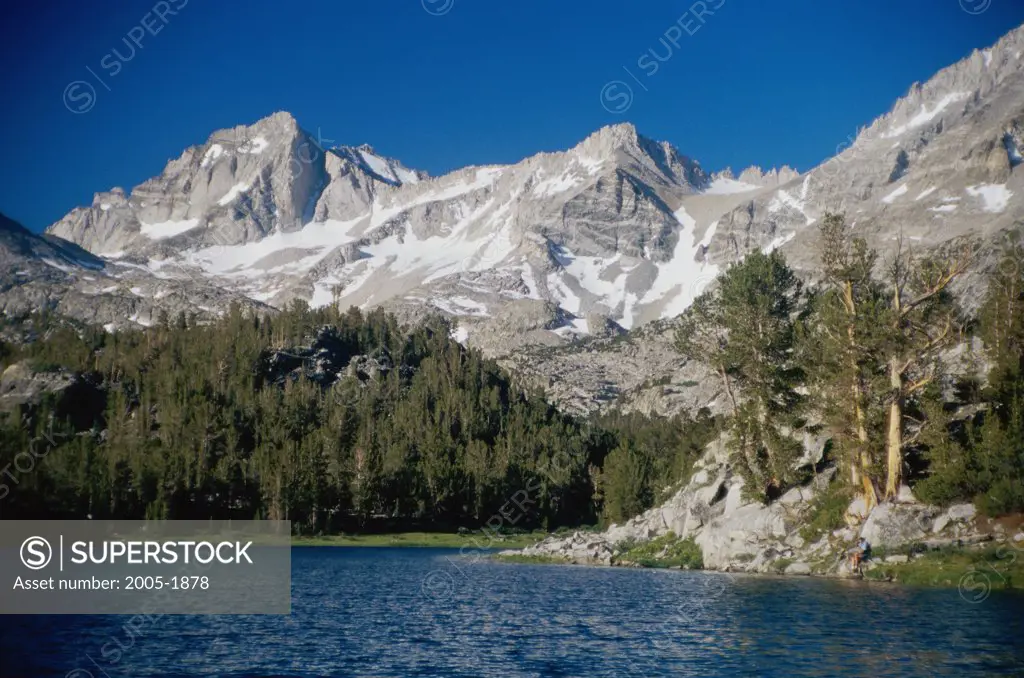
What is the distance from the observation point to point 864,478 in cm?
5922

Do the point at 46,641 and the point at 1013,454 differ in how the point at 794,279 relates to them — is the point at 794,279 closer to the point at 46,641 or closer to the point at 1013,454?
the point at 1013,454

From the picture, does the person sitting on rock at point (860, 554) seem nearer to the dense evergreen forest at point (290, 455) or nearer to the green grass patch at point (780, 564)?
the green grass patch at point (780, 564)

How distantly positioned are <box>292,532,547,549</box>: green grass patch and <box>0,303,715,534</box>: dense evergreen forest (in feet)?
19.1

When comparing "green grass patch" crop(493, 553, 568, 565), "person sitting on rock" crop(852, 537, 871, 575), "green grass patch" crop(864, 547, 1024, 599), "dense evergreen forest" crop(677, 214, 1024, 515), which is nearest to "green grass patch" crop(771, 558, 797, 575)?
"person sitting on rock" crop(852, 537, 871, 575)

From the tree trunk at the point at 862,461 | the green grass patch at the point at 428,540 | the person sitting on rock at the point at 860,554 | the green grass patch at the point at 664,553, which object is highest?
the tree trunk at the point at 862,461

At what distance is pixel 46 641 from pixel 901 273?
5649 centimetres

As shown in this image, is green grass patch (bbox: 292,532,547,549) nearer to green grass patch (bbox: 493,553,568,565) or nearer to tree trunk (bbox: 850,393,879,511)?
green grass patch (bbox: 493,553,568,565)

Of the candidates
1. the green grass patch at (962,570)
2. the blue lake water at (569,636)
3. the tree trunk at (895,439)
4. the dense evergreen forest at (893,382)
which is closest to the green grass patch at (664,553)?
the dense evergreen forest at (893,382)

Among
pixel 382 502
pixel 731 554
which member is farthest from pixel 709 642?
pixel 382 502

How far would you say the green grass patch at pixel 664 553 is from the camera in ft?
238

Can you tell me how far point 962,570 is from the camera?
160 ft

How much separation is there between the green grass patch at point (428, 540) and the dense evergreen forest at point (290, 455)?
19.1 feet

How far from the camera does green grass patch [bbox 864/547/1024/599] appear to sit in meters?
46.7

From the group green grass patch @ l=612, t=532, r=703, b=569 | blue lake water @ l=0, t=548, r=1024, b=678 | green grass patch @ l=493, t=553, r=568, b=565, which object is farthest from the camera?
green grass patch @ l=493, t=553, r=568, b=565
